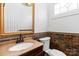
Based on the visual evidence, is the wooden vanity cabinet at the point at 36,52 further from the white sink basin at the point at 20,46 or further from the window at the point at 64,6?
the window at the point at 64,6

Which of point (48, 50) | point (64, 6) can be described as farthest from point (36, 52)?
point (64, 6)

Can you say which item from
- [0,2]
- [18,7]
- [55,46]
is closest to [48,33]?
[55,46]

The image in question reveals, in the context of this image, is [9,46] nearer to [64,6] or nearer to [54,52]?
[54,52]

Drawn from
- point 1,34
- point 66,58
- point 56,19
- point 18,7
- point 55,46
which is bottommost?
point 66,58

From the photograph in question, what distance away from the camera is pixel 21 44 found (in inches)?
47.7

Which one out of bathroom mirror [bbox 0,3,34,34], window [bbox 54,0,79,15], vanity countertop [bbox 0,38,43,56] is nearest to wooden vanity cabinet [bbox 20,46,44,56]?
vanity countertop [bbox 0,38,43,56]

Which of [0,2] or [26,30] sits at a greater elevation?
[0,2]

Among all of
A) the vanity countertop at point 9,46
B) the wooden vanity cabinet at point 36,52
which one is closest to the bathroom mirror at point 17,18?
the vanity countertop at point 9,46

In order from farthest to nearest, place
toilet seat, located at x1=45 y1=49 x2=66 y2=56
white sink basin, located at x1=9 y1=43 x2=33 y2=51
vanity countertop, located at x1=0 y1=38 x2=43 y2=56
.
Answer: toilet seat, located at x1=45 y1=49 x2=66 y2=56 < white sink basin, located at x1=9 y1=43 x2=33 y2=51 < vanity countertop, located at x1=0 y1=38 x2=43 y2=56

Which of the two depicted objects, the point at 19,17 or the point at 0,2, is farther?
the point at 19,17

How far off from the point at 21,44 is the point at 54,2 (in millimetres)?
594

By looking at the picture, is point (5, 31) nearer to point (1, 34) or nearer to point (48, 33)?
point (1, 34)

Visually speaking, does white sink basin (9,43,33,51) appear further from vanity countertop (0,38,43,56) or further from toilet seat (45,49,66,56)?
toilet seat (45,49,66,56)

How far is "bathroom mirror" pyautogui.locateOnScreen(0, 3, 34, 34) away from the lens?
1.18 m
